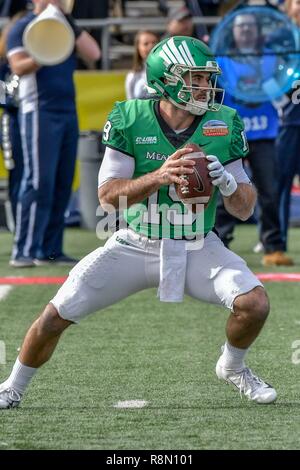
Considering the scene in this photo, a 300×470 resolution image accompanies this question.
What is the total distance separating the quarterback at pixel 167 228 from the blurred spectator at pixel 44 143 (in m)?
3.59

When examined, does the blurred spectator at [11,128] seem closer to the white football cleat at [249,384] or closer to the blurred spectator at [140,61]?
the blurred spectator at [140,61]

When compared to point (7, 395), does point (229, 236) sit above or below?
below

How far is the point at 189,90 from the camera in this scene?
185 inches

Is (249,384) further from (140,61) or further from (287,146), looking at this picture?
(140,61)

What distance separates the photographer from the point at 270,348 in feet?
19.6

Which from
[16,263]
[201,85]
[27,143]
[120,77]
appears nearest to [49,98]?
[27,143]

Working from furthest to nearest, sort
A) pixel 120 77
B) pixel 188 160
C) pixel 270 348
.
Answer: pixel 120 77 → pixel 270 348 → pixel 188 160

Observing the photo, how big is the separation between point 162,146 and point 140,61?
487 cm

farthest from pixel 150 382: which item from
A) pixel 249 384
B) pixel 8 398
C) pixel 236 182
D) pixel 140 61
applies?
pixel 140 61

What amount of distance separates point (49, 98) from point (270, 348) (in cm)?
323

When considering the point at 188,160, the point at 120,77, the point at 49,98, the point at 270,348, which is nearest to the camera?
the point at 188,160

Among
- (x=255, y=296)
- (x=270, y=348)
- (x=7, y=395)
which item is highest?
(x=255, y=296)

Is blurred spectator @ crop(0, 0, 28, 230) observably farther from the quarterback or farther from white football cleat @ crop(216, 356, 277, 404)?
white football cleat @ crop(216, 356, 277, 404)

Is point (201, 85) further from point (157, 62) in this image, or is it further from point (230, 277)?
point (230, 277)
